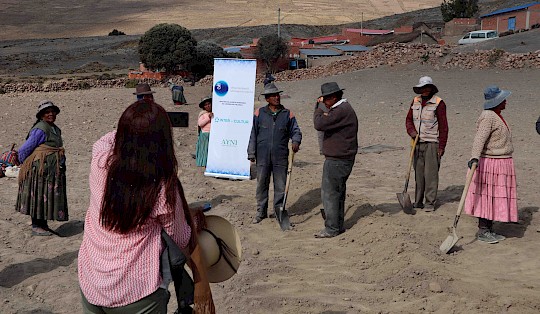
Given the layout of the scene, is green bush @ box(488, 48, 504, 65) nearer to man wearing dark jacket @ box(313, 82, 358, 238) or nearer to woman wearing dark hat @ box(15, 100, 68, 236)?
man wearing dark jacket @ box(313, 82, 358, 238)

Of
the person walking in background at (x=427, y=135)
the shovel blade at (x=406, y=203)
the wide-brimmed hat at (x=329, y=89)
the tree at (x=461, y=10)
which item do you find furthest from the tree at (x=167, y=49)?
the wide-brimmed hat at (x=329, y=89)

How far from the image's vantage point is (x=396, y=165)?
12.8 meters

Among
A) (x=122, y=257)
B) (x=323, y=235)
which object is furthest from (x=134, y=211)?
(x=323, y=235)

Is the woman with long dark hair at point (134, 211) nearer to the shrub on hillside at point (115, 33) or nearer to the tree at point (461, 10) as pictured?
the tree at point (461, 10)

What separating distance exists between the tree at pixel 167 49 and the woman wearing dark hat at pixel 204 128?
4294 cm

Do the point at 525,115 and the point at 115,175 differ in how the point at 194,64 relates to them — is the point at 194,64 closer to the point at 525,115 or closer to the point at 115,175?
the point at 525,115

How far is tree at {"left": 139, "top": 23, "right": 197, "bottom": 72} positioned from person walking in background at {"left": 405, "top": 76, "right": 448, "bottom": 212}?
4663 cm

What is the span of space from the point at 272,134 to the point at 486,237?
2751 mm

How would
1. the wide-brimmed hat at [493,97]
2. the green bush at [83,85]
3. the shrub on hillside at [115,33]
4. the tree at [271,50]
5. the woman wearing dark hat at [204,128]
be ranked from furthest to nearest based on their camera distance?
1. the shrub on hillside at [115,33]
2. the tree at [271,50]
3. the green bush at [83,85]
4. the woman wearing dark hat at [204,128]
5. the wide-brimmed hat at [493,97]

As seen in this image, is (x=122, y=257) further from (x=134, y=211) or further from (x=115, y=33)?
(x=115, y=33)

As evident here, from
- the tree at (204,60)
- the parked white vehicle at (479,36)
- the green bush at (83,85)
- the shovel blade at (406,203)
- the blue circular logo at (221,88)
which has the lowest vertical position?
the shovel blade at (406,203)

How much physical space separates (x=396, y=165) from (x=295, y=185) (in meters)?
2.82

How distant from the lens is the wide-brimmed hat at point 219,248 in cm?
346

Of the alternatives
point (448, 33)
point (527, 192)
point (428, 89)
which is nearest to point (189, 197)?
point (428, 89)
